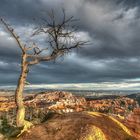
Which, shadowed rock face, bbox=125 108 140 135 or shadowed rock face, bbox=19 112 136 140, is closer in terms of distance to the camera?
shadowed rock face, bbox=19 112 136 140

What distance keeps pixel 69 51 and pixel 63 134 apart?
12273 mm

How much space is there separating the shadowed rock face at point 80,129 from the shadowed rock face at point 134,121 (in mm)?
1925

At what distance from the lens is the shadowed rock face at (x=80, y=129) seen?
24.8m

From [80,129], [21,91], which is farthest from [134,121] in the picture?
[21,91]

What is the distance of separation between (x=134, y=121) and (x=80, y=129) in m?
8.82

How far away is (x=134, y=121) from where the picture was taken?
104ft

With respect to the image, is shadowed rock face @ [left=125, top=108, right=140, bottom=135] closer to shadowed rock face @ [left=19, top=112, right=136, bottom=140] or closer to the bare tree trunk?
shadowed rock face @ [left=19, top=112, right=136, bottom=140]

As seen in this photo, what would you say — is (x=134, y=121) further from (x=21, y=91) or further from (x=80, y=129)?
(x=21, y=91)

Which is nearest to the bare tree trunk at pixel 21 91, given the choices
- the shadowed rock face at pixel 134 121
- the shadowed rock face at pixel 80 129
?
the shadowed rock face at pixel 80 129

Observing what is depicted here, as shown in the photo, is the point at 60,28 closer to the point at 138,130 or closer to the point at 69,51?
the point at 69,51

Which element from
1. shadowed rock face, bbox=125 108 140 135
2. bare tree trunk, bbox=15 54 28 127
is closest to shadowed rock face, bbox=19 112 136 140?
shadowed rock face, bbox=125 108 140 135

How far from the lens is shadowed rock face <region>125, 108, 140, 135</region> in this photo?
101 ft

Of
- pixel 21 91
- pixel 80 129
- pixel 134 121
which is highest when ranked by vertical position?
pixel 21 91

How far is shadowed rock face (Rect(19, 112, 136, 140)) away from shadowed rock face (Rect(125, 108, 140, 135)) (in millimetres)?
1925
